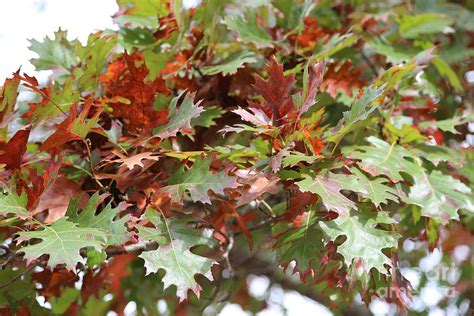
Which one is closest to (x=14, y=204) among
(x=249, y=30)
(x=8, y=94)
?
(x=8, y=94)

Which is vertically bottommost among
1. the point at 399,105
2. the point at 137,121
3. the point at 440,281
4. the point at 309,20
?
the point at 440,281

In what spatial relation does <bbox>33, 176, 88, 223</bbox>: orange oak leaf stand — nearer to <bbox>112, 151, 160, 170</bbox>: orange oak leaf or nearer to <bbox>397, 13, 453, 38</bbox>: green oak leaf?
<bbox>112, 151, 160, 170</bbox>: orange oak leaf

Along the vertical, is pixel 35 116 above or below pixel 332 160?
above

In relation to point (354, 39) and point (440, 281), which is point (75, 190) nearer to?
point (354, 39)

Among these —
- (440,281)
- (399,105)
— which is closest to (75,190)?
(399,105)

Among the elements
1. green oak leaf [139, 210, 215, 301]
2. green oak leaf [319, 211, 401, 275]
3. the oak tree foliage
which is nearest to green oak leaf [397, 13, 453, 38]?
the oak tree foliage

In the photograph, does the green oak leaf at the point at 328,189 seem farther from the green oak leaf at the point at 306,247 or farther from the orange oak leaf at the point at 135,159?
the orange oak leaf at the point at 135,159
